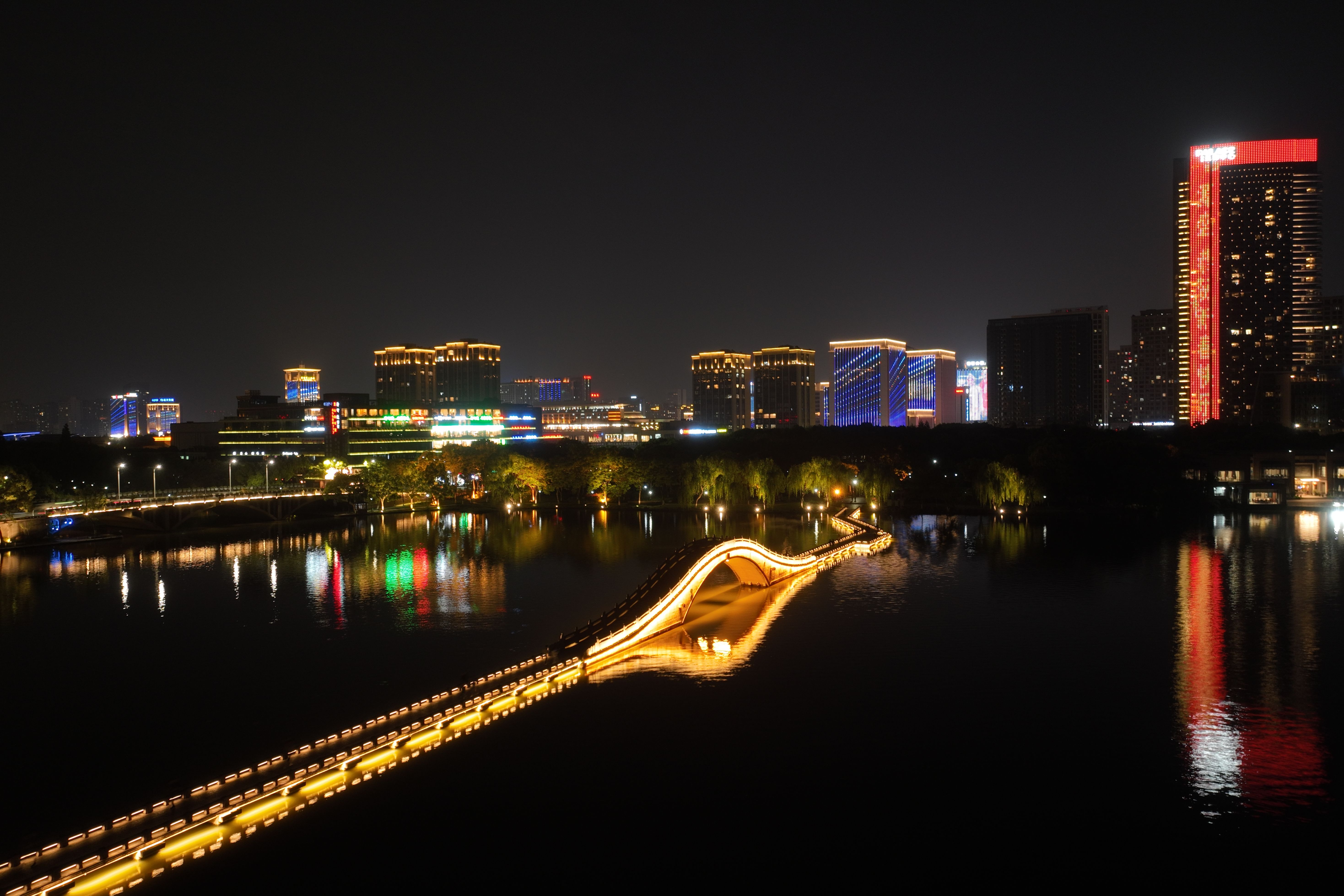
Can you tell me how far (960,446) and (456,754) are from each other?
84686mm

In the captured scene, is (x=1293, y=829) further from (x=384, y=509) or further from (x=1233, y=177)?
(x=1233, y=177)

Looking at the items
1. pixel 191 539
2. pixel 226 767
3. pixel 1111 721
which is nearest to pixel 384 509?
pixel 191 539

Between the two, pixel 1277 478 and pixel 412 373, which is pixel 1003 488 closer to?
pixel 1277 478

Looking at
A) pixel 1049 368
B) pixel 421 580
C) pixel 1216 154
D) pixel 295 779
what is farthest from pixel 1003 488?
pixel 1049 368

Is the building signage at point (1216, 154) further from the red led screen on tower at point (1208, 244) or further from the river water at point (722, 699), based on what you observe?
the river water at point (722, 699)

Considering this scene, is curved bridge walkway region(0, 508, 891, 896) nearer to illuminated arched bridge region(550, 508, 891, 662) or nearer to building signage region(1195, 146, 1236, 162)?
illuminated arched bridge region(550, 508, 891, 662)

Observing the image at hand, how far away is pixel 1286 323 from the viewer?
13262 cm

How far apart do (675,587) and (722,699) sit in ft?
28.0

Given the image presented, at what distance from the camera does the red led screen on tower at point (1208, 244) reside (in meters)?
134

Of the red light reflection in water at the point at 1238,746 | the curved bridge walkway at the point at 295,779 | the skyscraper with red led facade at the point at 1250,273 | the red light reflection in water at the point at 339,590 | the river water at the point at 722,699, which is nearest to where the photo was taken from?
the curved bridge walkway at the point at 295,779

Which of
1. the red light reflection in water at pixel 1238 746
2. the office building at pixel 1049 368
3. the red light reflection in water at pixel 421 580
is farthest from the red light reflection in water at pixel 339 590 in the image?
the office building at pixel 1049 368

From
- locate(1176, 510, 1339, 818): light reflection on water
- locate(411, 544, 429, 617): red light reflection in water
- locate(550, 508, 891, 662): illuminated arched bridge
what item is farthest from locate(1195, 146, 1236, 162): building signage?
locate(411, 544, 429, 617): red light reflection in water

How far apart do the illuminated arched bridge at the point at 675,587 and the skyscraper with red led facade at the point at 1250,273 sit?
117240 mm

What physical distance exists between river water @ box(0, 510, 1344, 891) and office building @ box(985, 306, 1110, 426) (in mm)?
151444
